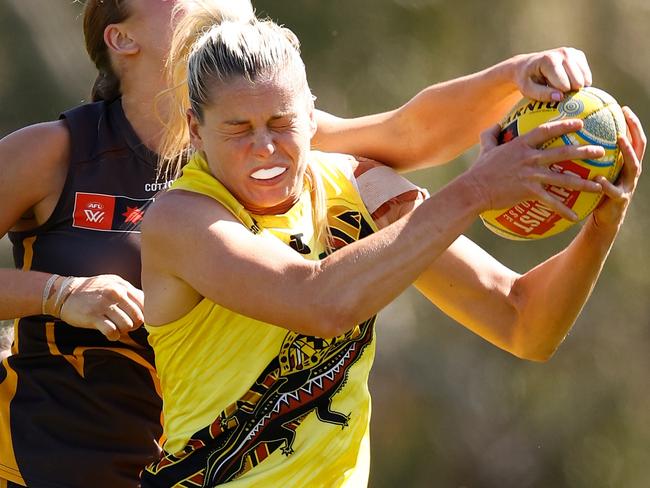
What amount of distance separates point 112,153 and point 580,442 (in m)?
4.52

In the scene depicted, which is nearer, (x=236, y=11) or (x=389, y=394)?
(x=236, y=11)

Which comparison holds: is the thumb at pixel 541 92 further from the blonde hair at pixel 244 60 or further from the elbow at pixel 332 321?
the elbow at pixel 332 321

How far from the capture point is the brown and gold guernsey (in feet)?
11.4

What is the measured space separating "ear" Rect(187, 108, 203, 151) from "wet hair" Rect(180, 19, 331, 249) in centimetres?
2

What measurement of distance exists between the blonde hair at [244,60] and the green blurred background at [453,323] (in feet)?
14.2

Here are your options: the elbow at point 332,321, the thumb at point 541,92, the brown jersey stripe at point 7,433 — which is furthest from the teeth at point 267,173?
the brown jersey stripe at point 7,433

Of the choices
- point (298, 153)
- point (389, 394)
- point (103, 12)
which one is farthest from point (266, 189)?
point (389, 394)

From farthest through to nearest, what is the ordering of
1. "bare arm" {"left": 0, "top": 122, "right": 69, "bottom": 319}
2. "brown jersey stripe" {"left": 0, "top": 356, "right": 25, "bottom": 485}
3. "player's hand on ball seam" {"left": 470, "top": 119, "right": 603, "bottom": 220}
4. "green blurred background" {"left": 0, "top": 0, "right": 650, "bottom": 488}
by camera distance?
"green blurred background" {"left": 0, "top": 0, "right": 650, "bottom": 488}
"brown jersey stripe" {"left": 0, "top": 356, "right": 25, "bottom": 485}
"bare arm" {"left": 0, "top": 122, "right": 69, "bottom": 319}
"player's hand on ball seam" {"left": 470, "top": 119, "right": 603, "bottom": 220}

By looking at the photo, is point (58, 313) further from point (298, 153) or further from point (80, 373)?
point (298, 153)

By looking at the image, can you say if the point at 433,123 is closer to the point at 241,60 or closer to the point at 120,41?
the point at 241,60

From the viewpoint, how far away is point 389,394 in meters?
7.09

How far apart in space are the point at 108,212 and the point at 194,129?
0.64 metres

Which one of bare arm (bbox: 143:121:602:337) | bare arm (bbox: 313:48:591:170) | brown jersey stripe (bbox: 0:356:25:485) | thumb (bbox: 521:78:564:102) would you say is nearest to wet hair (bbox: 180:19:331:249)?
bare arm (bbox: 143:121:602:337)

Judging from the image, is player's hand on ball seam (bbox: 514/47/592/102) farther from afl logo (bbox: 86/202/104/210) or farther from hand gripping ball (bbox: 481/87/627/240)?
afl logo (bbox: 86/202/104/210)
